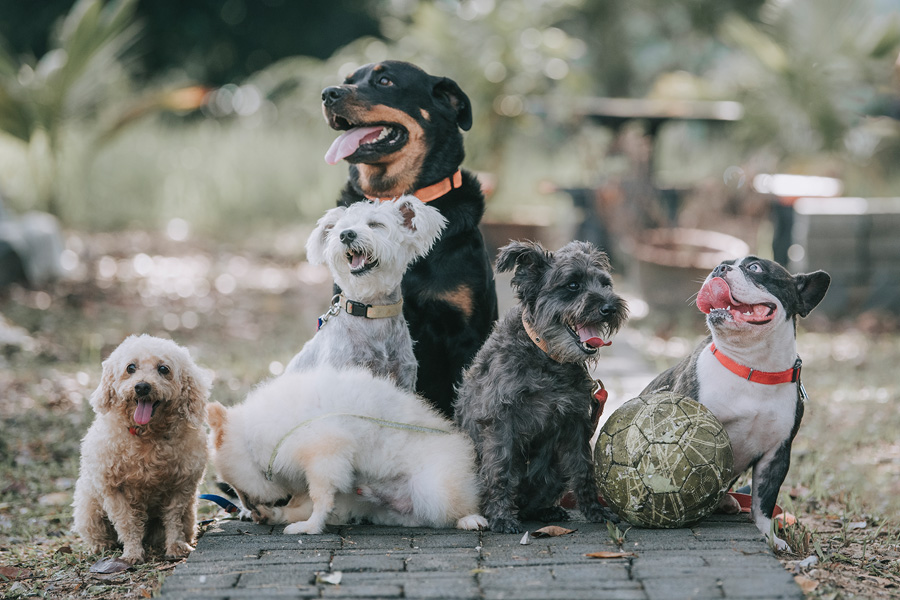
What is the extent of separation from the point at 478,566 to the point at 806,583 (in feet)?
4.15

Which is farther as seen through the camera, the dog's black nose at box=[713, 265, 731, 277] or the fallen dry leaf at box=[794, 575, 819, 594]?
the dog's black nose at box=[713, 265, 731, 277]

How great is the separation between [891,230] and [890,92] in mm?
7698

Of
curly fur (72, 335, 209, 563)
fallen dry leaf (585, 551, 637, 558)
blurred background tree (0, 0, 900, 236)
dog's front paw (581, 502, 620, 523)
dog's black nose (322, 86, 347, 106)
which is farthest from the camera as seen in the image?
blurred background tree (0, 0, 900, 236)

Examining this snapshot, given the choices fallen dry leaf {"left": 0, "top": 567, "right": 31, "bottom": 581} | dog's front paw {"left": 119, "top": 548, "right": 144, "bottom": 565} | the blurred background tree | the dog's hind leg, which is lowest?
fallen dry leaf {"left": 0, "top": 567, "right": 31, "bottom": 581}

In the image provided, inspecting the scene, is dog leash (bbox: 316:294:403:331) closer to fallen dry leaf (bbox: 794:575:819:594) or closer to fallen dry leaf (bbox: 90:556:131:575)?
fallen dry leaf (bbox: 90:556:131:575)

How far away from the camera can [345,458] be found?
413 centimetres

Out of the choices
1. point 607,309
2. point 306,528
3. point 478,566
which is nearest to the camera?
point 478,566

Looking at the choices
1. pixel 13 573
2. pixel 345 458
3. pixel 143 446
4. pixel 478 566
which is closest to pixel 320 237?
pixel 345 458

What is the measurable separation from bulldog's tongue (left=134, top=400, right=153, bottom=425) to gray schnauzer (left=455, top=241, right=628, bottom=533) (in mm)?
1401

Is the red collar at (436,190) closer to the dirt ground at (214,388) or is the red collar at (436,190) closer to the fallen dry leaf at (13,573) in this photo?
the dirt ground at (214,388)

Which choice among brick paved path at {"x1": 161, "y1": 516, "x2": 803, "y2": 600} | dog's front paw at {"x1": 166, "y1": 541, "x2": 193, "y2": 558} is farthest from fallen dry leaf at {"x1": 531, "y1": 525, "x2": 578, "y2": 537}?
dog's front paw at {"x1": 166, "y1": 541, "x2": 193, "y2": 558}

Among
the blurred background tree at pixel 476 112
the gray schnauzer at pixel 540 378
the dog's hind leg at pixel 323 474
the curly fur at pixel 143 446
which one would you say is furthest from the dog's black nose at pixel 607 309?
the blurred background tree at pixel 476 112

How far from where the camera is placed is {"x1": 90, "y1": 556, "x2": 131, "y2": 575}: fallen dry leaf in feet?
13.7

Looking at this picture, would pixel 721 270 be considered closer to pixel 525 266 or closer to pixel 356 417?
pixel 525 266
